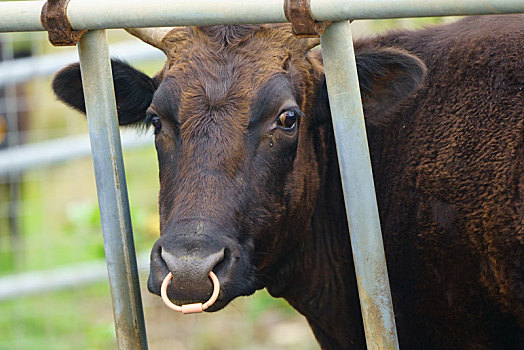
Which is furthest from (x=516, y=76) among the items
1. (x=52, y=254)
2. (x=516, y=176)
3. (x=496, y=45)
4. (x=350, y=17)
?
(x=52, y=254)

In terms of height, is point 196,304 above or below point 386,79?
below

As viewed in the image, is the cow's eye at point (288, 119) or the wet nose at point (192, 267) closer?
the wet nose at point (192, 267)

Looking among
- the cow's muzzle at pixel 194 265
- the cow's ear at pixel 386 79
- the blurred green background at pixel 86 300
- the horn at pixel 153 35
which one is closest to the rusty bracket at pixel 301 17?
the cow's muzzle at pixel 194 265

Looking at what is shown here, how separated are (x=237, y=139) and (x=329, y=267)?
93cm

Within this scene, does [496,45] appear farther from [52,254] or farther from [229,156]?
[52,254]

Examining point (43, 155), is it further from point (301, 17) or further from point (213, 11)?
point (301, 17)

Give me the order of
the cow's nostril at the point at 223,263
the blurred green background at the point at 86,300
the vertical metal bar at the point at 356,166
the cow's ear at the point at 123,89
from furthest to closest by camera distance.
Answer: the blurred green background at the point at 86,300, the cow's ear at the point at 123,89, the cow's nostril at the point at 223,263, the vertical metal bar at the point at 356,166

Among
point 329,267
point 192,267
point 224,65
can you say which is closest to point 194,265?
point 192,267

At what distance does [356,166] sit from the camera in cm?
226

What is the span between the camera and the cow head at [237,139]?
2.61 m

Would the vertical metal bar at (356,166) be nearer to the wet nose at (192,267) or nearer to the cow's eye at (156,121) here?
the wet nose at (192,267)

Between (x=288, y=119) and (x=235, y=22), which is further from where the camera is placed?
(x=288, y=119)

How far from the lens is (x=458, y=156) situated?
9.78 ft

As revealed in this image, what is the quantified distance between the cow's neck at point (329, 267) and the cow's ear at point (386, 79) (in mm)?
296
